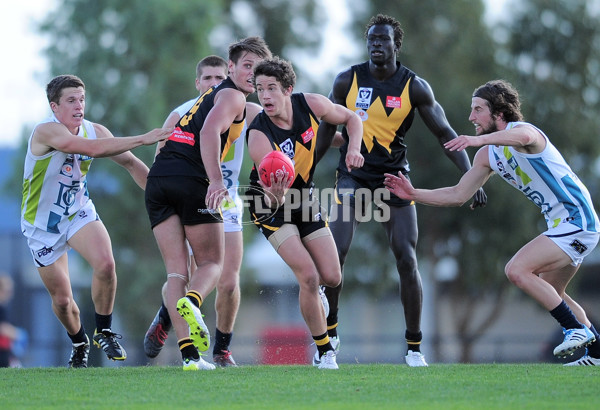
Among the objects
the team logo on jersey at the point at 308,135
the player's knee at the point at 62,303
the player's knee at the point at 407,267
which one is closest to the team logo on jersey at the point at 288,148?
the team logo on jersey at the point at 308,135

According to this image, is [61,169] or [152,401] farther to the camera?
[61,169]

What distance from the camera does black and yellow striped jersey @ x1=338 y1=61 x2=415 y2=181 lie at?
850 cm

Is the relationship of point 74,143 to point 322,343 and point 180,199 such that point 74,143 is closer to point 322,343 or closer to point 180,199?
point 180,199

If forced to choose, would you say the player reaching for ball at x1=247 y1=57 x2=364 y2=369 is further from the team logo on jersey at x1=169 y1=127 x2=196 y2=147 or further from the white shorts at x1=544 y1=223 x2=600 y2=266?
the white shorts at x1=544 y1=223 x2=600 y2=266

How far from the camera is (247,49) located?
7.73 meters

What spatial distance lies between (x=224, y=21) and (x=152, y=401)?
28.0 m

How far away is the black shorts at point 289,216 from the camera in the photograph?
7395 millimetres

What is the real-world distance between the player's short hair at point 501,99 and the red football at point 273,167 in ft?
6.38

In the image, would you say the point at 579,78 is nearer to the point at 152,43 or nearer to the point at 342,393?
the point at 152,43

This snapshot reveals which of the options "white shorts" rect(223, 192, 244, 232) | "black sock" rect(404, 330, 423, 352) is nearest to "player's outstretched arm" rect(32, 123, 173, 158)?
"white shorts" rect(223, 192, 244, 232)

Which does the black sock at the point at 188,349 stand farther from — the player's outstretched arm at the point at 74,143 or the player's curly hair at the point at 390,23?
the player's curly hair at the point at 390,23

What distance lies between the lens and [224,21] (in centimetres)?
3262

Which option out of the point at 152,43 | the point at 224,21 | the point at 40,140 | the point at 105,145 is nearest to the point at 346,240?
the point at 105,145

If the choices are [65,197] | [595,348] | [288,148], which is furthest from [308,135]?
[595,348]
